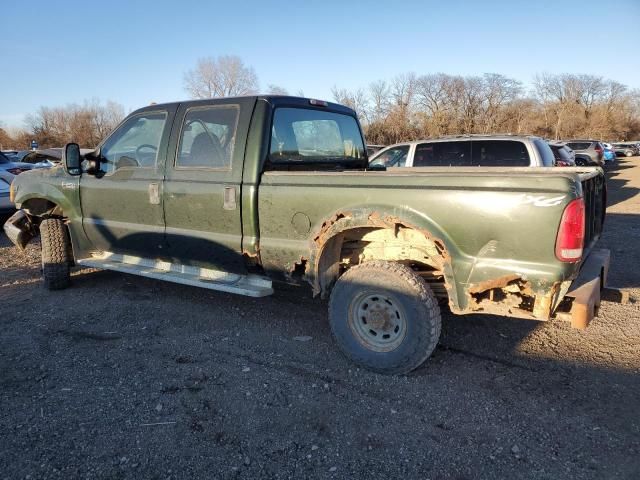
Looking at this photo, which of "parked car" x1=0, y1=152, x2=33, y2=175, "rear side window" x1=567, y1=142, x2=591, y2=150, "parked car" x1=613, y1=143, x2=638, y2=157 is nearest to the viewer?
"parked car" x1=0, y1=152, x2=33, y2=175

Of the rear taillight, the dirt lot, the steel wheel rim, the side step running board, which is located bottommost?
the dirt lot

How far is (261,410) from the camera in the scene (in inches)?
120

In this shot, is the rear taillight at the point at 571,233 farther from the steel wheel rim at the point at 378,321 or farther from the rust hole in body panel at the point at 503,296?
the steel wheel rim at the point at 378,321

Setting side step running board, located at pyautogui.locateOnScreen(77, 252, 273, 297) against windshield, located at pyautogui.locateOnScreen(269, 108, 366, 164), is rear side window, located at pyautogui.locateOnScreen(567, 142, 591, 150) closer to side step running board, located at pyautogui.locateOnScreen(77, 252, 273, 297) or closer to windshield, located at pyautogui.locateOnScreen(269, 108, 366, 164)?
windshield, located at pyautogui.locateOnScreen(269, 108, 366, 164)

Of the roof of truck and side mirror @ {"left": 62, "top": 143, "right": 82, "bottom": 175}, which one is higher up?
the roof of truck

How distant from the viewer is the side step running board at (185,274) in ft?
13.5

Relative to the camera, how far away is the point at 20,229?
19.1ft

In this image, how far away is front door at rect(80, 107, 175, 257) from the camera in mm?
4559

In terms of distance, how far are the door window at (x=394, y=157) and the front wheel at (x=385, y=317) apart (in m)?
5.87

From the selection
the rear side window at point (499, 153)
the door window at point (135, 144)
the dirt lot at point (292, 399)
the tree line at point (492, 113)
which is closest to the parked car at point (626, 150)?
the tree line at point (492, 113)

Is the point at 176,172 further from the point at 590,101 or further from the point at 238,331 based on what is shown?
the point at 590,101

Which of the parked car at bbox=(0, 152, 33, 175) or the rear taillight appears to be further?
the parked car at bbox=(0, 152, 33, 175)

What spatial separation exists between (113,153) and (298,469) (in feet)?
12.4

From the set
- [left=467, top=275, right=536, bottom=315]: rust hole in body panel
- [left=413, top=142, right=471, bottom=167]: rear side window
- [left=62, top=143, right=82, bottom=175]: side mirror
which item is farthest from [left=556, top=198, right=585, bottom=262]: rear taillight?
[left=413, top=142, right=471, bottom=167]: rear side window
